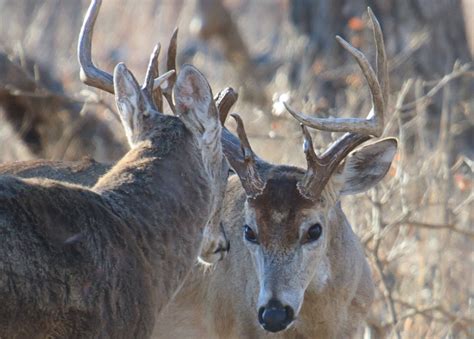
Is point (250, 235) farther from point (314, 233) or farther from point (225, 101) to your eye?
point (225, 101)

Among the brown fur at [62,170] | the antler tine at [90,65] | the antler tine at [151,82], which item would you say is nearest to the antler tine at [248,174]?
the antler tine at [151,82]

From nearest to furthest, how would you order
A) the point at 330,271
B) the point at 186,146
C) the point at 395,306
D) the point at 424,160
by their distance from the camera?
the point at 186,146 < the point at 330,271 < the point at 395,306 < the point at 424,160

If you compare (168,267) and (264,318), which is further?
(264,318)

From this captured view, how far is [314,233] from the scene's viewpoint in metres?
7.68

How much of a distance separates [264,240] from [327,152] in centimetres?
64

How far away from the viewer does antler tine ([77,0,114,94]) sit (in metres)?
7.83

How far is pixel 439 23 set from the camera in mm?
14461

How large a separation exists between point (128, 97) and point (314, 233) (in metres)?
1.46

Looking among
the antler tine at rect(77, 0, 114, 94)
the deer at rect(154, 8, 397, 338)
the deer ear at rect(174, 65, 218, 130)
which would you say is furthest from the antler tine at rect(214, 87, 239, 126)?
the deer ear at rect(174, 65, 218, 130)

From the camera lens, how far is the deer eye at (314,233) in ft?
25.1

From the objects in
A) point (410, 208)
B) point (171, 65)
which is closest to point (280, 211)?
point (171, 65)

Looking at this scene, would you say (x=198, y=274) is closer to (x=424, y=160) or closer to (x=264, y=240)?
(x=264, y=240)

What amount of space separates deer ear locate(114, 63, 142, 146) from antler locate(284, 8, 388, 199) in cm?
107

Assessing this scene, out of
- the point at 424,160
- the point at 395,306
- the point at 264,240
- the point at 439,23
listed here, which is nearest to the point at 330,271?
the point at 264,240
